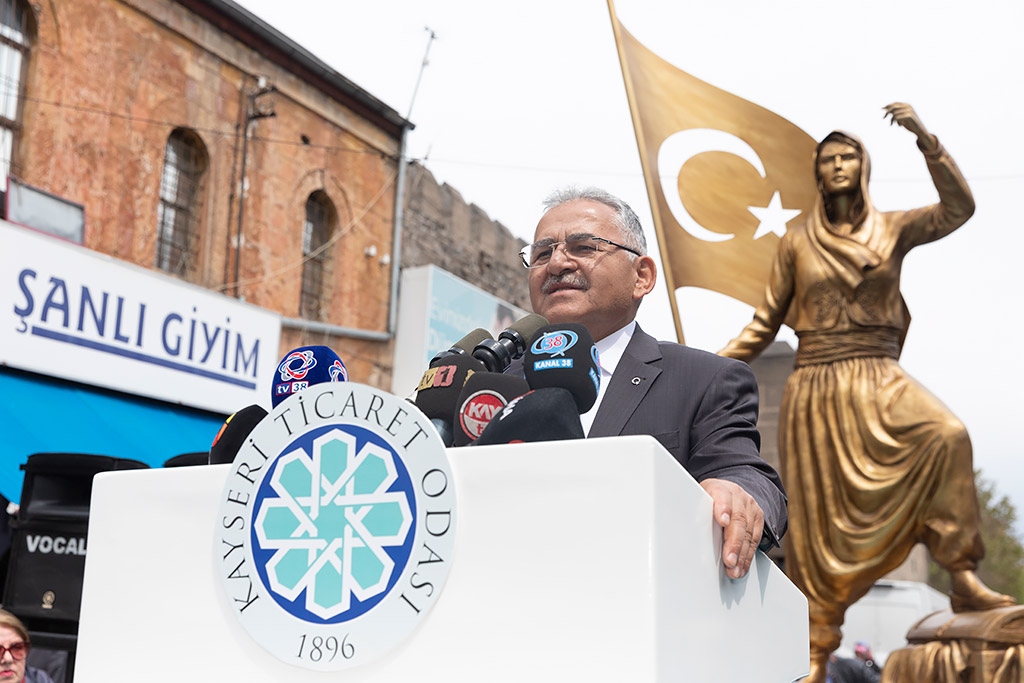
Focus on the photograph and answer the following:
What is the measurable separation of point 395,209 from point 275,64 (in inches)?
99.9

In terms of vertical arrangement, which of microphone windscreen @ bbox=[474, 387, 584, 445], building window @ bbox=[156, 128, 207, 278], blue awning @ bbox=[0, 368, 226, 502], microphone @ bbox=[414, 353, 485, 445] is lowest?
microphone windscreen @ bbox=[474, 387, 584, 445]

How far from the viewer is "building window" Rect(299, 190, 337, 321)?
13.1 metres

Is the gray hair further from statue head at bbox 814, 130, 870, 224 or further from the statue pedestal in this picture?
statue head at bbox 814, 130, 870, 224

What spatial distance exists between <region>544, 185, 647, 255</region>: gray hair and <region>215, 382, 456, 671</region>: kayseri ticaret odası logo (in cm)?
77

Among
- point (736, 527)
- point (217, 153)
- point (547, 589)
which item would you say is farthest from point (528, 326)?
point (217, 153)

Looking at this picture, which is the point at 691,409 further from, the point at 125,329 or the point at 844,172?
the point at 125,329

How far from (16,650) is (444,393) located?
2.50 metres

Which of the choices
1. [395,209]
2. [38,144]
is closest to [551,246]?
[38,144]

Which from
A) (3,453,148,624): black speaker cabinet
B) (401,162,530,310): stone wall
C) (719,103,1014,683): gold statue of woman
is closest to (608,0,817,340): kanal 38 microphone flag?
(719,103,1014,683): gold statue of woman

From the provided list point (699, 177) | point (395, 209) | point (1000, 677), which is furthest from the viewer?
point (395, 209)

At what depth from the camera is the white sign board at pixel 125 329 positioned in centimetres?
762

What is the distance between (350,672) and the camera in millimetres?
975

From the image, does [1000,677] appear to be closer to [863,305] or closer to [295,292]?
[863,305]

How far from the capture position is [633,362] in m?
1.62
